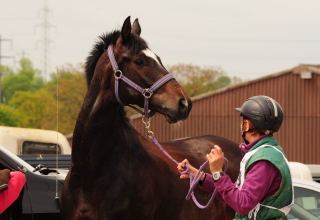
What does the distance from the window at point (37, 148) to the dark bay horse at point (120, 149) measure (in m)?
7.83

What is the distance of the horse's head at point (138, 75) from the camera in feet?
17.7

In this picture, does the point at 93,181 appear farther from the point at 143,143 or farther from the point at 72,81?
the point at 72,81

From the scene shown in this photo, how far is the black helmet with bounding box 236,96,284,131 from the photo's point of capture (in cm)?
391

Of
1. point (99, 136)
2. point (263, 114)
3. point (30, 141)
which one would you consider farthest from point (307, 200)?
point (30, 141)

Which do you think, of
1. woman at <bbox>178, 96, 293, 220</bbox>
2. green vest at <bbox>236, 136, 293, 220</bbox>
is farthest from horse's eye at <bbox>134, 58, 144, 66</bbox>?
green vest at <bbox>236, 136, 293, 220</bbox>

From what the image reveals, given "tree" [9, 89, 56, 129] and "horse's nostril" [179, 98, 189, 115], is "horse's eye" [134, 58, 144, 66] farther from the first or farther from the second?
"tree" [9, 89, 56, 129]

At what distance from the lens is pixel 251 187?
3.70 metres

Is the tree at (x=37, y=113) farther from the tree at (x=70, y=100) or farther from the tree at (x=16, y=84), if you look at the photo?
the tree at (x=16, y=84)

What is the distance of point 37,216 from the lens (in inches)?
270

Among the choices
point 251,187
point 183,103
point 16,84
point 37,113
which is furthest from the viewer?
point 16,84

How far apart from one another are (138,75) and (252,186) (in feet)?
6.94

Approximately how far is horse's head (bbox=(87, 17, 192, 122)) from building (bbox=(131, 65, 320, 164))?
30949mm

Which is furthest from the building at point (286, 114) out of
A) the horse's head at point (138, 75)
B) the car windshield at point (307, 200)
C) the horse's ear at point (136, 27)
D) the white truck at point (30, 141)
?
the horse's head at point (138, 75)

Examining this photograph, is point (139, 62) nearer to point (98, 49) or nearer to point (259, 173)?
point (98, 49)
